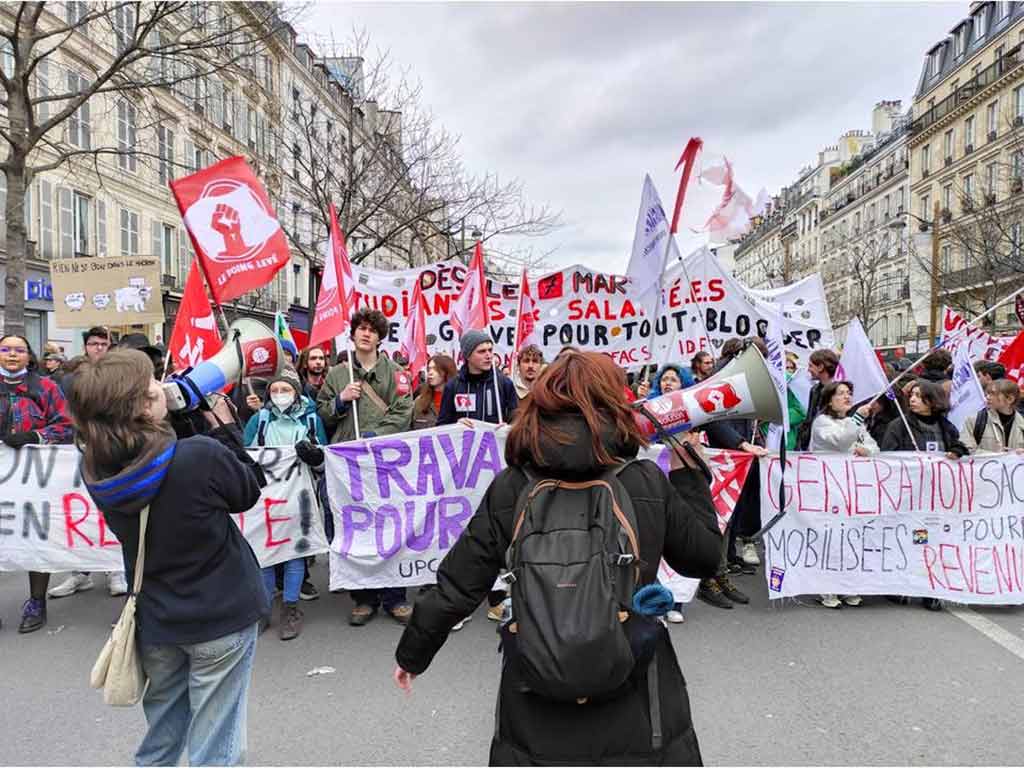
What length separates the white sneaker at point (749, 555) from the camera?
5859 millimetres

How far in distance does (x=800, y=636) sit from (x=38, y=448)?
16.3ft

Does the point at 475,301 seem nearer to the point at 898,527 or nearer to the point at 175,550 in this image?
the point at 898,527

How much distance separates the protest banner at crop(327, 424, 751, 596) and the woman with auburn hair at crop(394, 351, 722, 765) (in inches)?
112

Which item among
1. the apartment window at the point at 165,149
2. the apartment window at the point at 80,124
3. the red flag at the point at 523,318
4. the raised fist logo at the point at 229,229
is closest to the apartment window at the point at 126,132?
the apartment window at the point at 165,149

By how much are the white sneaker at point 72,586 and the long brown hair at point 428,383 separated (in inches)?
109

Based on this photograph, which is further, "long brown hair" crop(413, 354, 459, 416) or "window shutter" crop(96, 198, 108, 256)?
"window shutter" crop(96, 198, 108, 256)

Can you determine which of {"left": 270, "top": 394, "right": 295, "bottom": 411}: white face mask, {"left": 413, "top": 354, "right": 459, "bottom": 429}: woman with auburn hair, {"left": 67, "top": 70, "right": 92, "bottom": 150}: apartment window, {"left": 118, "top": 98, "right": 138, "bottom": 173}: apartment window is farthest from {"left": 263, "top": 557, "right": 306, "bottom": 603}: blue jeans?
{"left": 118, "top": 98, "right": 138, "bottom": 173}: apartment window

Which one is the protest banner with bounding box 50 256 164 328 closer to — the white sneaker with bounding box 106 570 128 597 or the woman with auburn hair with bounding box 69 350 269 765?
the white sneaker with bounding box 106 570 128 597

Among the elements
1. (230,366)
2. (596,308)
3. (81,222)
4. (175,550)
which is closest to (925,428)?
(596,308)

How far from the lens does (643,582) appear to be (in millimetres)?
1769

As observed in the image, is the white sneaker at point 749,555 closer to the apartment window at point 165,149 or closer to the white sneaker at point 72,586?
the white sneaker at point 72,586

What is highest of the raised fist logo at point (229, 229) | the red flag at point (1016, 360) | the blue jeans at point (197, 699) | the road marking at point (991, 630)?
the raised fist logo at point (229, 229)

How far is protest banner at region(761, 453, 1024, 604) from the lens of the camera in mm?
4875

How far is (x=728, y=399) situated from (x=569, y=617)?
141cm
